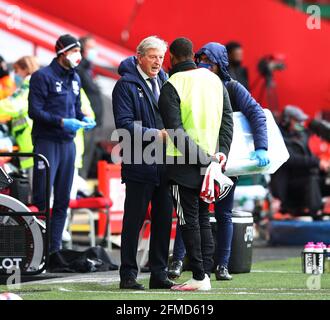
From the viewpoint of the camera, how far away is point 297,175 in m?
16.9

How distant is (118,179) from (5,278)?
15.0 feet

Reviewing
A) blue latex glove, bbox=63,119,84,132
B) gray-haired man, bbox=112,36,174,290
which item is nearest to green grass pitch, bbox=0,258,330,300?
gray-haired man, bbox=112,36,174,290

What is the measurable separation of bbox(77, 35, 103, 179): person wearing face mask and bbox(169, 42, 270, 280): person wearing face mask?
5.20m

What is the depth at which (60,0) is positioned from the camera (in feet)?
61.7

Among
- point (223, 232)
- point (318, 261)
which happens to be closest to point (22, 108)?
point (223, 232)

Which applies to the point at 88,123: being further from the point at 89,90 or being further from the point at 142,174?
the point at 89,90

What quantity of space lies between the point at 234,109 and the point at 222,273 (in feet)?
4.68

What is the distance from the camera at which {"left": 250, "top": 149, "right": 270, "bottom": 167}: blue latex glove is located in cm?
1105

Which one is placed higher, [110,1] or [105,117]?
[110,1]

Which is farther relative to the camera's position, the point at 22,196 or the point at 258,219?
the point at 258,219

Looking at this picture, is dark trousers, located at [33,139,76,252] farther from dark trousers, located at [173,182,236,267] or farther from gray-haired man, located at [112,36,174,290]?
gray-haired man, located at [112,36,174,290]

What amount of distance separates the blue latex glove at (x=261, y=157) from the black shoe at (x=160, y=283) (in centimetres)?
142
